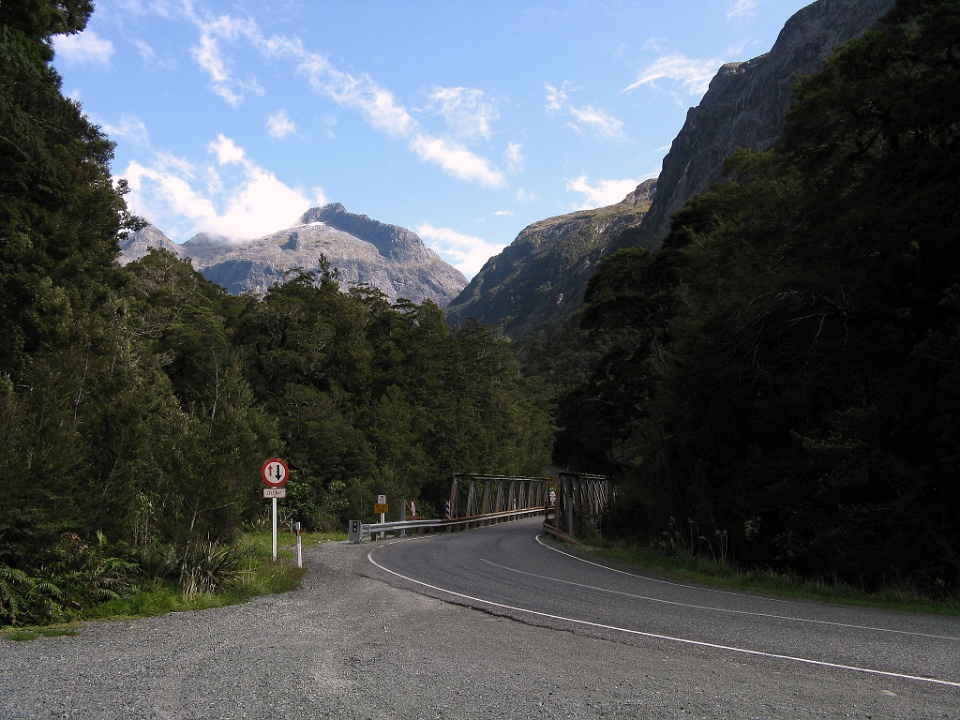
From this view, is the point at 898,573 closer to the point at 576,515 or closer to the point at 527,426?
the point at 576,515

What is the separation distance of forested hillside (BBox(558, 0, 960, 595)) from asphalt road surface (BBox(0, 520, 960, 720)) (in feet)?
15.0

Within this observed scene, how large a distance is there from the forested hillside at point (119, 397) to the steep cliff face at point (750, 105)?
89.5 metres

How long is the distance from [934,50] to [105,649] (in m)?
18.7

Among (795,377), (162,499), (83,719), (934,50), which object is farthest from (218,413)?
(934,50)

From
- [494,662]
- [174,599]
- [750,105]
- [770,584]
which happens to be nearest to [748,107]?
[750,105]

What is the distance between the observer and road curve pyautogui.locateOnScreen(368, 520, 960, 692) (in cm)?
724

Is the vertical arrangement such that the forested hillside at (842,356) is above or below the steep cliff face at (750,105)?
below

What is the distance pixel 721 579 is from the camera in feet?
50.1

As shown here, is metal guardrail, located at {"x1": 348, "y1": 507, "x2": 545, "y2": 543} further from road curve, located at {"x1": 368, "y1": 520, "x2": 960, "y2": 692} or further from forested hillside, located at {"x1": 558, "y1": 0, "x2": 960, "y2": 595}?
forested hillside, located at {"x1": 558, "y1": 0, "x2": 960, "y2": 595}

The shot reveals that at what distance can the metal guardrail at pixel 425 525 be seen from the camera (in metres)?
28.1

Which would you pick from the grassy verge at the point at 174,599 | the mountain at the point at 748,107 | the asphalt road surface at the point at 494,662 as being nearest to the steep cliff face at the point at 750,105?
the mountain at the point at 748,107

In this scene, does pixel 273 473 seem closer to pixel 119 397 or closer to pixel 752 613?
pixel 119 397

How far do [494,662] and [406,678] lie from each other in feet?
3.33

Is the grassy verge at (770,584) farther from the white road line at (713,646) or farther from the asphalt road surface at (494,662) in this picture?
the white road line at (713,646)
